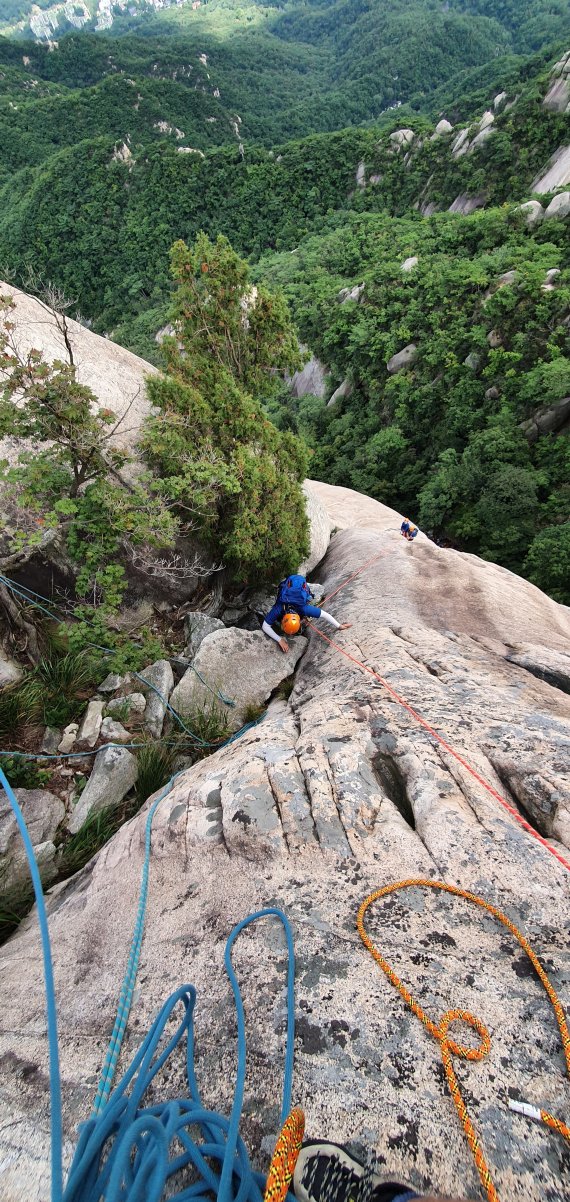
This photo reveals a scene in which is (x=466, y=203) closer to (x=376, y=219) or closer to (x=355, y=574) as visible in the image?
(x=376, y=219)

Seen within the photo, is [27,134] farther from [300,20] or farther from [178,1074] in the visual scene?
[300,20]

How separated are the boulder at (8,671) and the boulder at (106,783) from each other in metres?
1.09

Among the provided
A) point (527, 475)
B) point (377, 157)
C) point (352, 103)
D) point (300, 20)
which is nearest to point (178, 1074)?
point (527, 475)

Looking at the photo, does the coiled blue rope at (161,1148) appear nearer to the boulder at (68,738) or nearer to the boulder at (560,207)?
the boulder at (68,738)

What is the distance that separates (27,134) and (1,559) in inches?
3386

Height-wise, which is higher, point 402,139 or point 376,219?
point 402,139

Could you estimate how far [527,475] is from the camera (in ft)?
50.1

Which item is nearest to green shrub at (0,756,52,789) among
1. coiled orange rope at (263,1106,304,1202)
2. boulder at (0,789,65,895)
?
boulder at (0,789,65,895)

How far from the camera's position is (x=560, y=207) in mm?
21500

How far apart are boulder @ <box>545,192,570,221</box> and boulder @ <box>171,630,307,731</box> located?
24.9 m

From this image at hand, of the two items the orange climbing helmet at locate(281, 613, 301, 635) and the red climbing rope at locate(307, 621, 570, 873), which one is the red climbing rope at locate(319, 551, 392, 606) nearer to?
the orange climbing helmet at locate(281, 613, 301, 635)

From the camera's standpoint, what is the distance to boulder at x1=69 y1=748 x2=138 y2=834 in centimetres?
443

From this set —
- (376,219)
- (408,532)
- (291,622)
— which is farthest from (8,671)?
(376,219)

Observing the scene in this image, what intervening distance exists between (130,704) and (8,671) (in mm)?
1171
